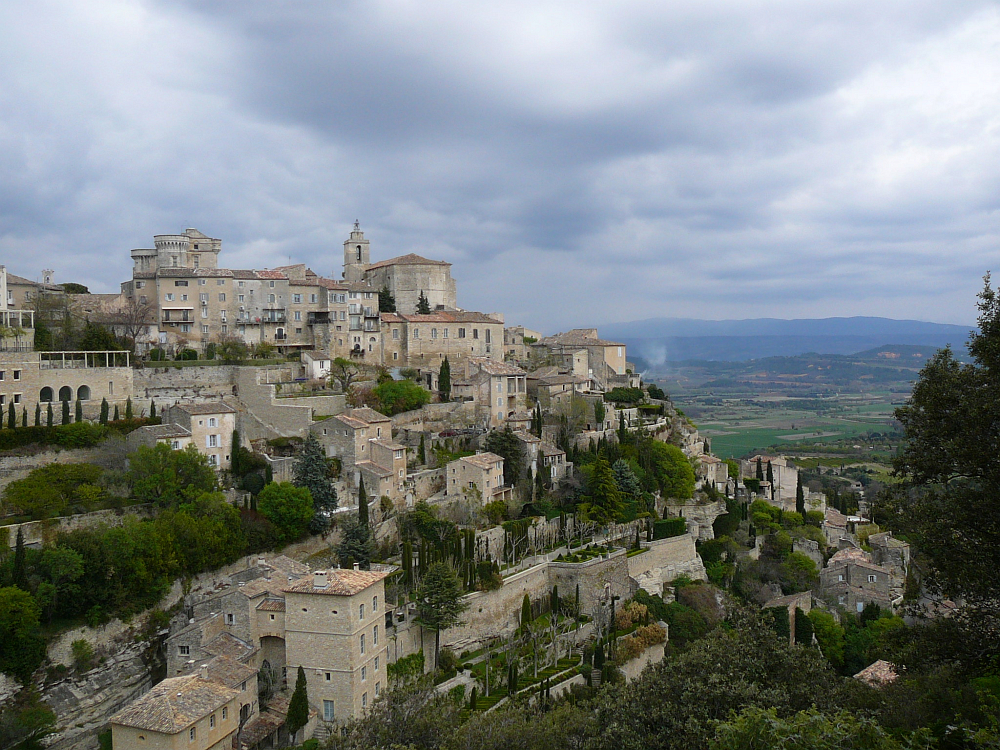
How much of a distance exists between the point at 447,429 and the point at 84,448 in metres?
19.5

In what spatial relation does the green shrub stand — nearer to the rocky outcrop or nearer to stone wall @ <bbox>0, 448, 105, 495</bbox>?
the rocky outcrop

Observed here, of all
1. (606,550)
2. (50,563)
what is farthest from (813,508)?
(50,563)

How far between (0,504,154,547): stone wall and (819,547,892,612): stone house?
116ft

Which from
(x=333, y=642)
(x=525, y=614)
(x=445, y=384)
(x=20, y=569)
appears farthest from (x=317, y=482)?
(x=445, y=384)

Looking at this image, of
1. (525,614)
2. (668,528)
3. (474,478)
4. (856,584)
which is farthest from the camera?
(856,584)

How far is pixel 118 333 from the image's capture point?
158 ft

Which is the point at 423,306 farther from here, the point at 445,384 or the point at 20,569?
the point at 20,569

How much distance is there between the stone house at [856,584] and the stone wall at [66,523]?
35437 millimetres

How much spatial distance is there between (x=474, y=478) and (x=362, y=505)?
7.17 metres

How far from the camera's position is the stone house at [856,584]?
1703 inches

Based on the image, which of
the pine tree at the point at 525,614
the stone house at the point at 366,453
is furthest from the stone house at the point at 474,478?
the pine tree at the point at 525,614

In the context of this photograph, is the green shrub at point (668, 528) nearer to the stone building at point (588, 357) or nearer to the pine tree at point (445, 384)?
the pine tree at point (445, 384)

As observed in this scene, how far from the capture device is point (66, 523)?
102 ft

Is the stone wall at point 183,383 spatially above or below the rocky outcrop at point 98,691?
above
